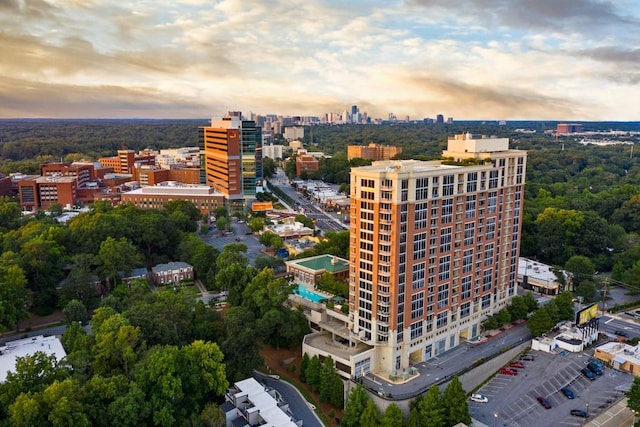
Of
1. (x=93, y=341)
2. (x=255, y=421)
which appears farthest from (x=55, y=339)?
(x=255, y=421)

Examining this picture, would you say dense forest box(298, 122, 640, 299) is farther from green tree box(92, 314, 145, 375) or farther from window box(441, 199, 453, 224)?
green tree box(92, 314, 145, 375)

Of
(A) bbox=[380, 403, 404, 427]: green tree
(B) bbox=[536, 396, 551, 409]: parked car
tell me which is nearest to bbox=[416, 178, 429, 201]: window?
(A) bbox=[380, 403, 404, 427]: green tree

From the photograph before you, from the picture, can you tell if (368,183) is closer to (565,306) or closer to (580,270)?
(565,306)

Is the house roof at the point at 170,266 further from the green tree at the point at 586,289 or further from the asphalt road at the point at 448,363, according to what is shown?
the green tree at the point at 586,289

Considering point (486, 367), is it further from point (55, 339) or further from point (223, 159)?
point (223, 159)

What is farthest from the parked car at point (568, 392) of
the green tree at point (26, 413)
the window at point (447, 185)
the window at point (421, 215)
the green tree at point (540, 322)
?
the green tree at point (26, 413)
